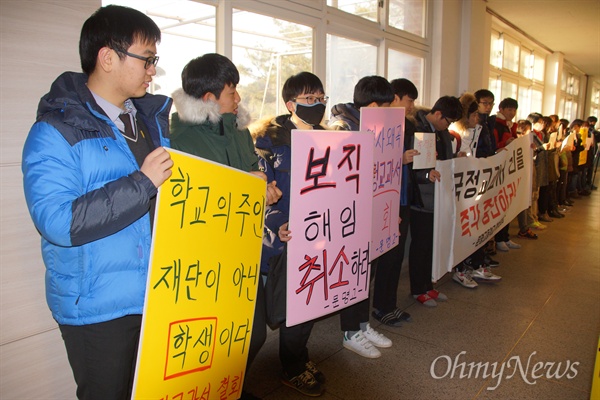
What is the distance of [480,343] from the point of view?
275cm

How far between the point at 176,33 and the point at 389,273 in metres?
2.07

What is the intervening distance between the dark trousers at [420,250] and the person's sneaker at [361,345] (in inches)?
36.4

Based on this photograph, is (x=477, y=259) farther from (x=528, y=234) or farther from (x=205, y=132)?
(x=205, y=132)

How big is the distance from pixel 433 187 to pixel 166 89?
1.93 metres

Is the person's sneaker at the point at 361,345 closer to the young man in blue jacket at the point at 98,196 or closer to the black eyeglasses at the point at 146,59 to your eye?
the young man in blue jacket at the point at 98,196

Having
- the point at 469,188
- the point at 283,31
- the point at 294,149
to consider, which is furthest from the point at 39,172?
the point at 469,188

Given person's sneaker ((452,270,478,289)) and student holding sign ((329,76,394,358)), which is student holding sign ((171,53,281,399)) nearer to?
student holding sign ((329,76,394,358))

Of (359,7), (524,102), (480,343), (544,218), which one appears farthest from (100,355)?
(524,102)

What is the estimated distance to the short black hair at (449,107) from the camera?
3077 millimetres

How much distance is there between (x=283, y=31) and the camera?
132 inches

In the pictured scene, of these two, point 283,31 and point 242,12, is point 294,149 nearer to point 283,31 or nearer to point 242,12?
point 242,12

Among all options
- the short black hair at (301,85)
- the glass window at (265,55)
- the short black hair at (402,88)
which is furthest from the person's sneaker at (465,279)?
the short black hair at (301,85)

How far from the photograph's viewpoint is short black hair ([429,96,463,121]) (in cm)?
308

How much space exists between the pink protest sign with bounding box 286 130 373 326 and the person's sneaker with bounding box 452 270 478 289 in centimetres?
194
